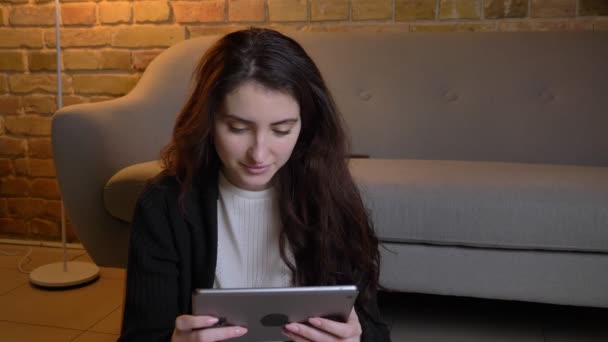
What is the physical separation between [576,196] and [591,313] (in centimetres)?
59

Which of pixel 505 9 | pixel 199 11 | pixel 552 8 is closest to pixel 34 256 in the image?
pixel 199 11

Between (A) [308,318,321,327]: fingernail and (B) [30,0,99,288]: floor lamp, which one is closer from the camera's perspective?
(A) [308,318,321,327]: fingernail

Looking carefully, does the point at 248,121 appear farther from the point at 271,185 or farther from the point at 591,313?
the point at 591,313

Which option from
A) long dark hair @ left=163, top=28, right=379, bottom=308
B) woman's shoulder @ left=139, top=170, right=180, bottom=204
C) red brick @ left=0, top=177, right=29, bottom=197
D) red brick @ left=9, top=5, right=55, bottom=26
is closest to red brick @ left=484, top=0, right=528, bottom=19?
long dark hair @ left=163, top=28, right=379, bottom=308

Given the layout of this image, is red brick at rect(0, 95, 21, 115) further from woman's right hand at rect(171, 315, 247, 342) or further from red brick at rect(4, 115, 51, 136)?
woman's right hand at rect(171, 315, 247, 342)

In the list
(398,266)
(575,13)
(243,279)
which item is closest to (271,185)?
(243,279)

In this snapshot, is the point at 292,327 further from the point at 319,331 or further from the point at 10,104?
the point at 10,104

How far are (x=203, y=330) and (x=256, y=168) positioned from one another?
0.24m

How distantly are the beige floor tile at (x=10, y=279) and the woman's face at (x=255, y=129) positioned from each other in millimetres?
1222

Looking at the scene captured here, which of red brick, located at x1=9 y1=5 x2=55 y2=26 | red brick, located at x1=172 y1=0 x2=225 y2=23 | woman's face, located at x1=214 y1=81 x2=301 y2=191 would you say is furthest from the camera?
red brick, located at x1=9 y1=5 x2=55 y2=26

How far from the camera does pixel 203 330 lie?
2.32 feet

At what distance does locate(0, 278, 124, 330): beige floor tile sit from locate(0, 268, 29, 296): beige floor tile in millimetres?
32

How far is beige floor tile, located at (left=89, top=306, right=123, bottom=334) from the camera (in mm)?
1437

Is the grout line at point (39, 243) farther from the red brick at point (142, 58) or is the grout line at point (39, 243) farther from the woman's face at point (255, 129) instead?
the woman's face at point (255, 129)
